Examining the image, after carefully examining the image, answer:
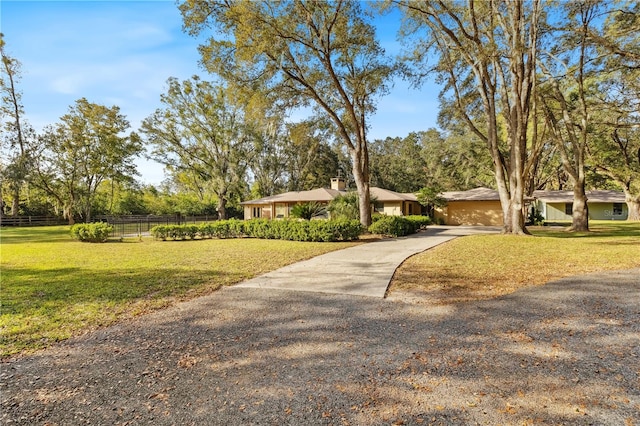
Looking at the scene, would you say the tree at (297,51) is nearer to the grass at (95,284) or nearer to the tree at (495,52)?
the tree at (495,52)

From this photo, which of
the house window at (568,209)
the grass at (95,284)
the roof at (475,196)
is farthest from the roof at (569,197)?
the grass at (95,284)

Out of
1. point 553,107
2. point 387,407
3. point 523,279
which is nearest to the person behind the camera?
point 387,407

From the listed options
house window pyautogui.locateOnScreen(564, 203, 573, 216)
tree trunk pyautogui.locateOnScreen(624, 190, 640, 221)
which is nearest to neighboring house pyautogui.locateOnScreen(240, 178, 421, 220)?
house window pyautogui.locateOnScreen(564, 203, 573, 216)

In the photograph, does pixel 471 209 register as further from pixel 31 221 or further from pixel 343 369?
pixel 31 221

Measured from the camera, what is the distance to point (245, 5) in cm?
1283

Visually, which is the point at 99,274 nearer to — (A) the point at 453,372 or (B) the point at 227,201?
(A) the point at 453,372

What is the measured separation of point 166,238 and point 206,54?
9.02 metres

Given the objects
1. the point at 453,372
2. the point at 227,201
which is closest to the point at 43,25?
the point at 453,372

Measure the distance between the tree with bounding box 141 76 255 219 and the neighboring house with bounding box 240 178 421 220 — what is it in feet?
12.4

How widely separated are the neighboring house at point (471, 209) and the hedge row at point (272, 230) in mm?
16285

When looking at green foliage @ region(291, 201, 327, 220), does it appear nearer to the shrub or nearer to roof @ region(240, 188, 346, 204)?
the shrub

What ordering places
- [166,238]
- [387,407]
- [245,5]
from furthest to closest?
[166,238]
[245,5]
[387,407]

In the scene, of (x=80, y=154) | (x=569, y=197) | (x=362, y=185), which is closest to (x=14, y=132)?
(x=80, y=154)

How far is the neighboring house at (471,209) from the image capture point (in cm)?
2669
